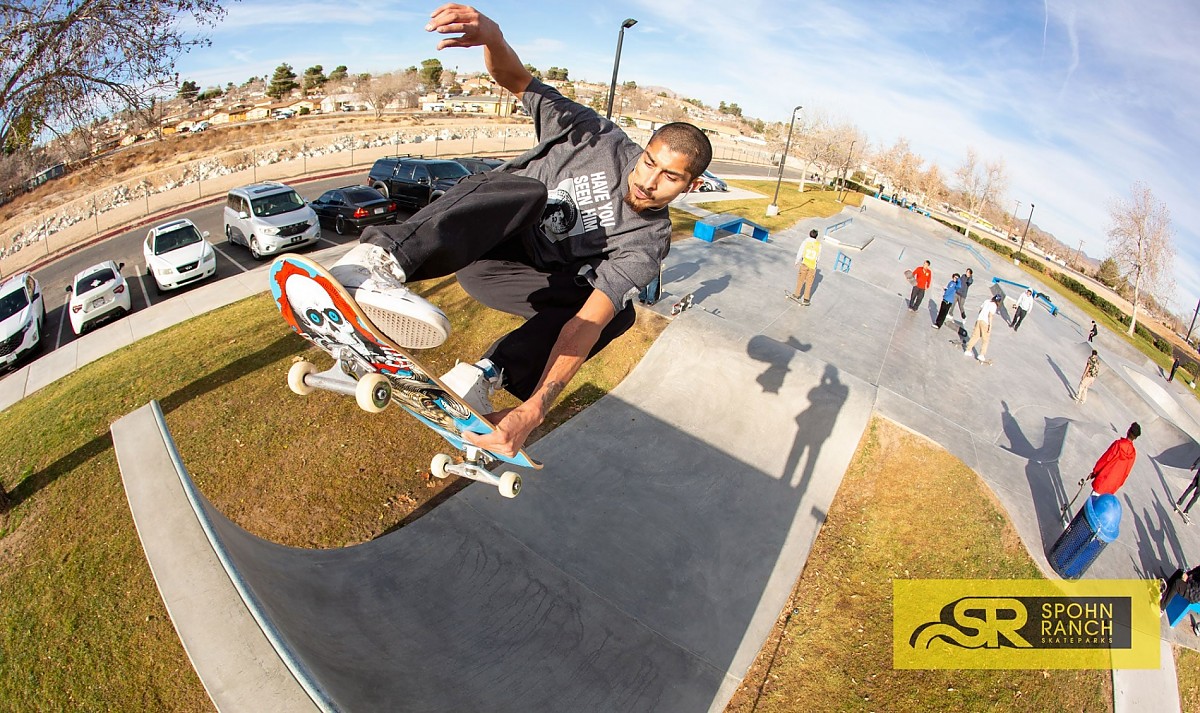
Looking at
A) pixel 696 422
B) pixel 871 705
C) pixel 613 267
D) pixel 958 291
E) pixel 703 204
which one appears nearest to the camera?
pixel 613 267

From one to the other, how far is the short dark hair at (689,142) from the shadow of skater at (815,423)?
5397 mm

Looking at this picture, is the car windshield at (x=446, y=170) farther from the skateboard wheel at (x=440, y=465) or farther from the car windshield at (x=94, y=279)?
the skateboard wheel at (x=440, y=465)

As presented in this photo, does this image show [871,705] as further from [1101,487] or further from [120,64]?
[120,64]

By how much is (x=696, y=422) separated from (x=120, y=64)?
986 cm

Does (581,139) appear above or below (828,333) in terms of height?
above

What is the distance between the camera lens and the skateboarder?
2.37 metres

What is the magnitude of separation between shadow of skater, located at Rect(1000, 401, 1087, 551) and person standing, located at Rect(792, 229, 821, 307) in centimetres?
435

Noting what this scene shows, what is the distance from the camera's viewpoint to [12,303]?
11648 mm

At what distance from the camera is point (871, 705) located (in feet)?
15.1

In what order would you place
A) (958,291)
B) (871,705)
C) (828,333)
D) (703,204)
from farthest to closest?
(703,204) → (958,291) → (828,333) → (871,705)

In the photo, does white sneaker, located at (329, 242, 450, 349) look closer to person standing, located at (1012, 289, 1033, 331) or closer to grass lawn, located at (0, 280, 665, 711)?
grass lawn, located at (0, 280, 665, 711)

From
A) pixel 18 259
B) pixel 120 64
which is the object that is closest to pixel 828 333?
pixel 120 64

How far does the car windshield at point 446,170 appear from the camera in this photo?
18594 mm

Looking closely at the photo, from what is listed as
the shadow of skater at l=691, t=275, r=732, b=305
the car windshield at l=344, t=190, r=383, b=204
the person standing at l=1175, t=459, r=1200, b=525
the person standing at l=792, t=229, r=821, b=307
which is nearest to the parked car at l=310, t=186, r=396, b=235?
the car windshield at l=344, t=190, r=383, b=204
